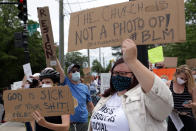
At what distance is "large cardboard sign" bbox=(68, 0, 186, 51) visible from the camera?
282 centimetres

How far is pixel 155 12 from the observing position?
9.72ft

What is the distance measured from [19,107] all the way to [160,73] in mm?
4205

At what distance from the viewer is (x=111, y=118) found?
2166mm

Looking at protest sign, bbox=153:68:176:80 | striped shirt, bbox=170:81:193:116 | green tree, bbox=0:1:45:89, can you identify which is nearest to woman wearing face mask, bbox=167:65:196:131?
striped shirt, bbox=170:81:193:116

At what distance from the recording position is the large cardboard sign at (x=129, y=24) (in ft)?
9.25

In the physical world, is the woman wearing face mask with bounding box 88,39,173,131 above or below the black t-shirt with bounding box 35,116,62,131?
above

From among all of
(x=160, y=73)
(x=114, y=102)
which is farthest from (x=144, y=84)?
(x=160, y=73)

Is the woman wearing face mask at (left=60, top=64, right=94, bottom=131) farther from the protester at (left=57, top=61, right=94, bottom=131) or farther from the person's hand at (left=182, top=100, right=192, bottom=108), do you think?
the person's hand at (left=182, top=100, right=192, bottom=108)

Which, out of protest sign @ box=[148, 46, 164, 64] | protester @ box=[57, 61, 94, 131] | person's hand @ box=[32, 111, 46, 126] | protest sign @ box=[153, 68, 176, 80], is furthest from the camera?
protest sign @ box=[153, 68, 176, 80]

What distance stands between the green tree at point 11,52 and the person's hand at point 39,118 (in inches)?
988

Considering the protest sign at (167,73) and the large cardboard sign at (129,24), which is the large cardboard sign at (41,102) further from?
the protest sign at (167,73)

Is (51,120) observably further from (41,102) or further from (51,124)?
(41,102)

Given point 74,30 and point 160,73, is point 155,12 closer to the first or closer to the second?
point 74,30

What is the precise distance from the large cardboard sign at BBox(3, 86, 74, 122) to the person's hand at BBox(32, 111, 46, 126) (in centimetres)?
4
